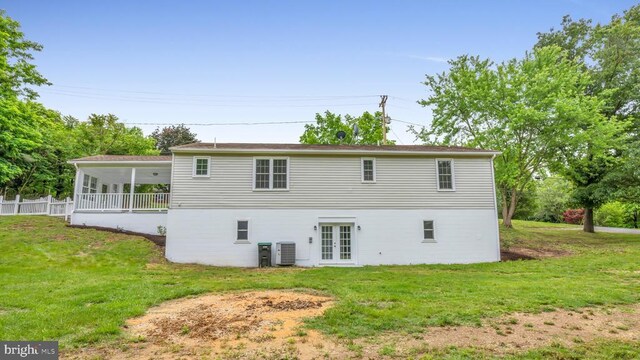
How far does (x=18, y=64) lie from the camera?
1967 centimetres

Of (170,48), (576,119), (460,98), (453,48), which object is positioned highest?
(453,48)

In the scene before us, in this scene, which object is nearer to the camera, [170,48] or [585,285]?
[585,285]

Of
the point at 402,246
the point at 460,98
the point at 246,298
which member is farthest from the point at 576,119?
the point at 246,298

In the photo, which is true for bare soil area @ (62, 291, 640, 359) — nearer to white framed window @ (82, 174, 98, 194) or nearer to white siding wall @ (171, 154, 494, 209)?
white siding wall @ (171, 154, 494, 209)

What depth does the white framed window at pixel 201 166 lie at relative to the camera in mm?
13104

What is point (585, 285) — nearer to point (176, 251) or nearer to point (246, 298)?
point (246, 298)

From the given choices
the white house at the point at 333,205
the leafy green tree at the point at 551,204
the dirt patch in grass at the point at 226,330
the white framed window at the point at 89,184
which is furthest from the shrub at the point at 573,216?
the white framed window at the point at 89,184

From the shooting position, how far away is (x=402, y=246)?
43.2ft

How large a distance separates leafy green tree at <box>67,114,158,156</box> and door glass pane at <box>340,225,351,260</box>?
75.2ft

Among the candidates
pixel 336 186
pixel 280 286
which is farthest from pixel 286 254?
pixel 280 286

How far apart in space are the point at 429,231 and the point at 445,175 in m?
2.50

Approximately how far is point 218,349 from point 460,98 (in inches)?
889

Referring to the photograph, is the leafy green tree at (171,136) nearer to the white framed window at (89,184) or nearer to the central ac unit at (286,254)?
the white framed window at (89,184)

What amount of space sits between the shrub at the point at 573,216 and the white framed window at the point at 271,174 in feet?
117
